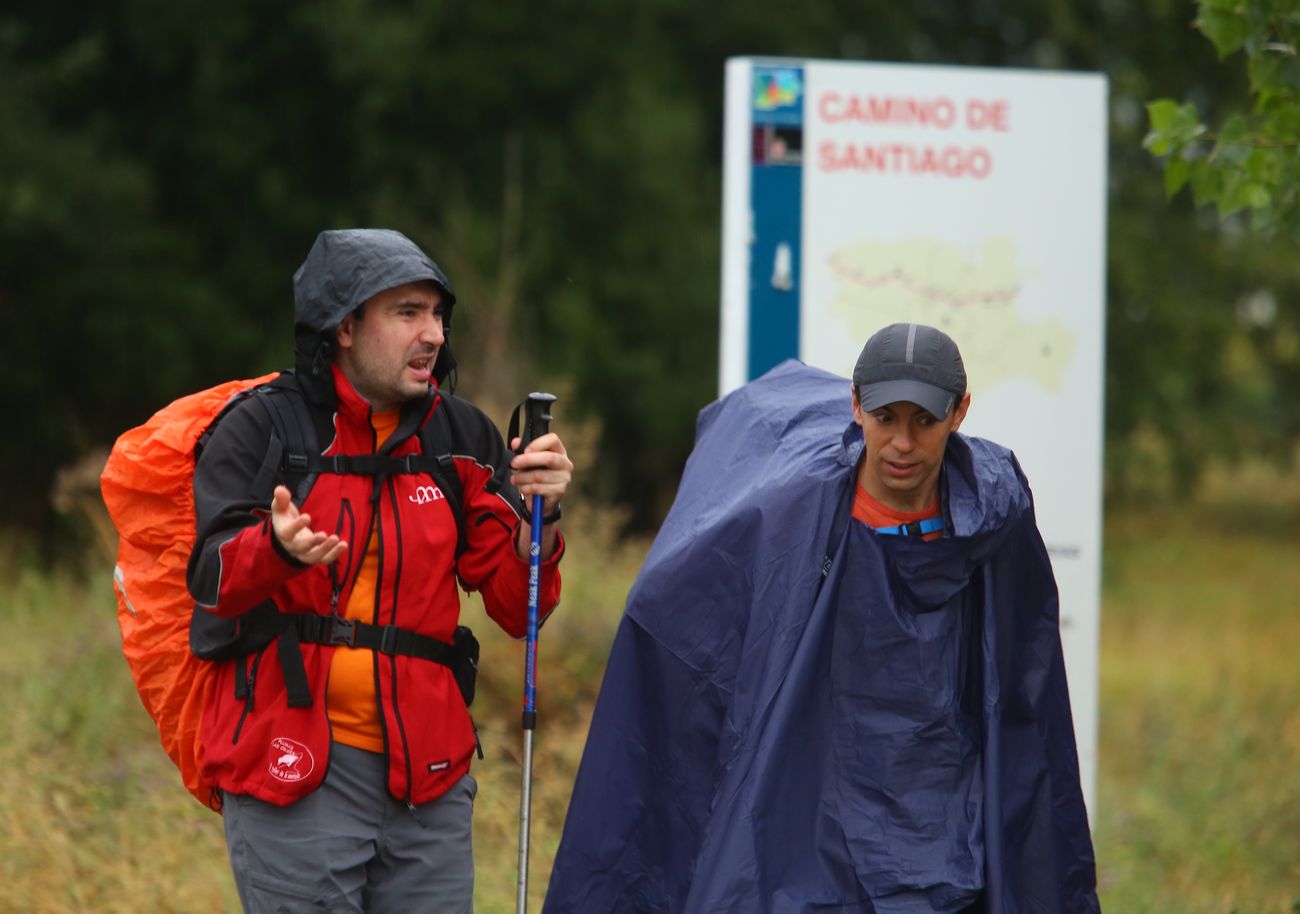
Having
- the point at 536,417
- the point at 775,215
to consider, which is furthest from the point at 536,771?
the point at 536,417

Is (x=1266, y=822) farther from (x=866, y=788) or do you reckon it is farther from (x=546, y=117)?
(x=546, y=117)

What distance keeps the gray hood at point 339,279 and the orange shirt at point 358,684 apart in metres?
0.43

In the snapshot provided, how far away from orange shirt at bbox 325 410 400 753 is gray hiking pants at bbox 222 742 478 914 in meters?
0.03

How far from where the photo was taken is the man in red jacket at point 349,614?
11.3 feet

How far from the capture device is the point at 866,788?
3682 mm

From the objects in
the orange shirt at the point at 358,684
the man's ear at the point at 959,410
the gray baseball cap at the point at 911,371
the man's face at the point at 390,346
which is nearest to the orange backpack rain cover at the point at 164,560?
the man's face at the point at 390,346

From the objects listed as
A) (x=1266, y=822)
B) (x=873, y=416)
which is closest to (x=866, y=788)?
(x=873, y=416)

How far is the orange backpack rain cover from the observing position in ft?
11.8

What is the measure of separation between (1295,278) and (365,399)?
19400mm

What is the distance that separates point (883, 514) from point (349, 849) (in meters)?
1.37

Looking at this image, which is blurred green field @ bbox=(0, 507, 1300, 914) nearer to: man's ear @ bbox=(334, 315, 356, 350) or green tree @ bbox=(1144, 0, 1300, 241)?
green tree @ bbox=(1144, 0, 1300, 241)

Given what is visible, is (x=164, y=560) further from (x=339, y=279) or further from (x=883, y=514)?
(x=883, y=514)

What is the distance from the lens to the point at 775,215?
20.6 ft

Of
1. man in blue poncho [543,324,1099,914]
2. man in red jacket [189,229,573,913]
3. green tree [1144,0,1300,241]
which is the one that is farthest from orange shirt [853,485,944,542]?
green tree [1144,0,1300,241]
